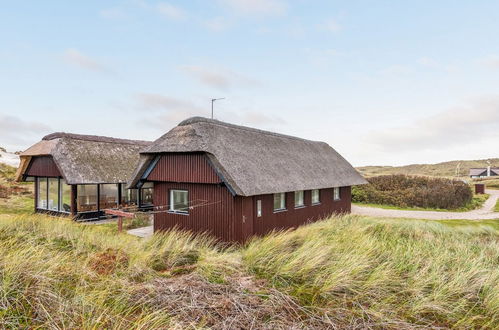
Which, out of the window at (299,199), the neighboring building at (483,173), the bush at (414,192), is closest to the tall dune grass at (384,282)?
the window at (299,199)

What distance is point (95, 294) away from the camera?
4.56 meters

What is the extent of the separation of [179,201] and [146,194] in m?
8.67

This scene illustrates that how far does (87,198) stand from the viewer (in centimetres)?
1758

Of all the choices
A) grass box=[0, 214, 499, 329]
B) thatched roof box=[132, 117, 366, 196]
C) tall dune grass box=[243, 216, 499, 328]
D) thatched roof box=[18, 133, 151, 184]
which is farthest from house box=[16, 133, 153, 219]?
tall dune grass box=[243, 216, 499, 328]

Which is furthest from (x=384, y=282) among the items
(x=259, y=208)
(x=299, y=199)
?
(x=299, y=199)

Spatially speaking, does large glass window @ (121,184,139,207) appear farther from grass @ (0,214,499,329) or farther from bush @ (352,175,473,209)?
bush @ (352,175,473,209)

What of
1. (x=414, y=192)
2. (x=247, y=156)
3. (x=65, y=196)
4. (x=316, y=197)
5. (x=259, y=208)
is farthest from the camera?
(x=414, y=192)

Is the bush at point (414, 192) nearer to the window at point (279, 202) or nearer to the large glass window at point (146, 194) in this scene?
the window at point (279, 202)

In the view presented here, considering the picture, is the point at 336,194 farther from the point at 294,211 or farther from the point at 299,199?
the point at 294,211

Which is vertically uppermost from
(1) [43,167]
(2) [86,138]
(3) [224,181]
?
(2) [86,138]

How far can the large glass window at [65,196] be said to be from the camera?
17703 mm

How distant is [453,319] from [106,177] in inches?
677

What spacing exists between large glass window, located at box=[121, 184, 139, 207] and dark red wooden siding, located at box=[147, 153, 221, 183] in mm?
7008

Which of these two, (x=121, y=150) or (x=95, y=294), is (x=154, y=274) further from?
(x=121, y=150)
